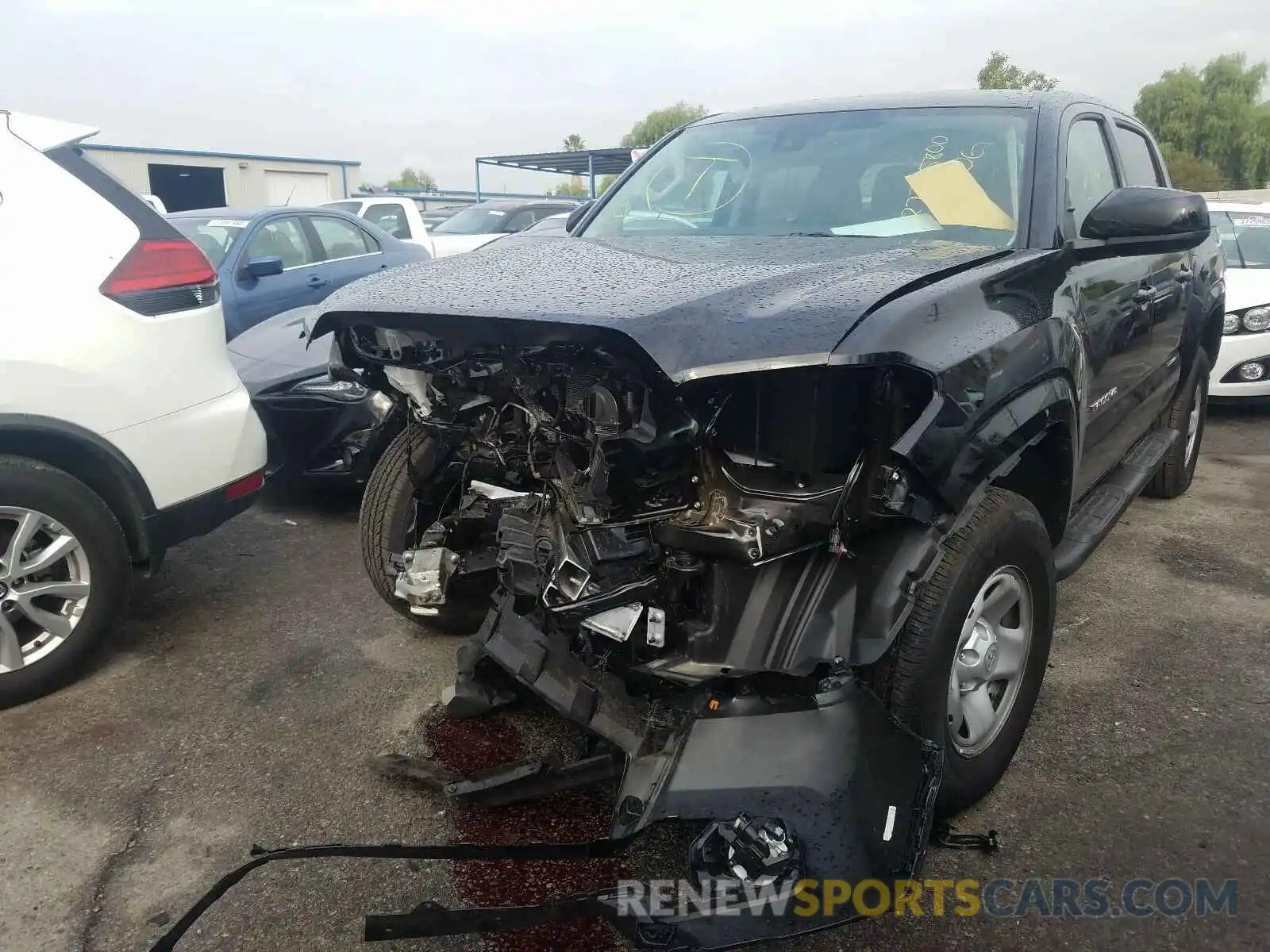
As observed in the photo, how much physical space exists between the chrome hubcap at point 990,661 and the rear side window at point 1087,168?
1219 mm

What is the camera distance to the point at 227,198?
88.2ft

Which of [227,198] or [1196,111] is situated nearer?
[227,198]

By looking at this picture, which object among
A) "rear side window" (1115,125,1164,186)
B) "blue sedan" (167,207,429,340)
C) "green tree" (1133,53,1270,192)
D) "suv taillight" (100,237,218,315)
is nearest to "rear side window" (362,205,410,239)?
"blue sedan" (167,207,429,340)

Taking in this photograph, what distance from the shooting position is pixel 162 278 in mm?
3258

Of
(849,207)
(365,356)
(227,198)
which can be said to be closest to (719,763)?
(365,356)

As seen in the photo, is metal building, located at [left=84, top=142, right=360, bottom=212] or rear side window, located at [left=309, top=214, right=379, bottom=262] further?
metal building, located at [left=84, top=142, right=360, bottom=212]

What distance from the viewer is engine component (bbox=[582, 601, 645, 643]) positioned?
83.0 inches

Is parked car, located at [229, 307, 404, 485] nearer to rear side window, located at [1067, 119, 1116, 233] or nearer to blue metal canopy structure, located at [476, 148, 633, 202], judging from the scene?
rear side window, located at [1067, 119, 1116, 233]

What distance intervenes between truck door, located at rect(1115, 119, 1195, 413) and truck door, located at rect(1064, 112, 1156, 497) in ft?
0.33

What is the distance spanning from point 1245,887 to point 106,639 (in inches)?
139

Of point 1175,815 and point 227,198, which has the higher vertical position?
point 227,198

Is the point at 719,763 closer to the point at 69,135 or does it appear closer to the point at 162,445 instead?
the point at 162,445

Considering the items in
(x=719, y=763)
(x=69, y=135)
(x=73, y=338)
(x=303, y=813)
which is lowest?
(x=303, y=813)

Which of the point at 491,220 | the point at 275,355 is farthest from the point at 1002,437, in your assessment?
the point at 491,220
